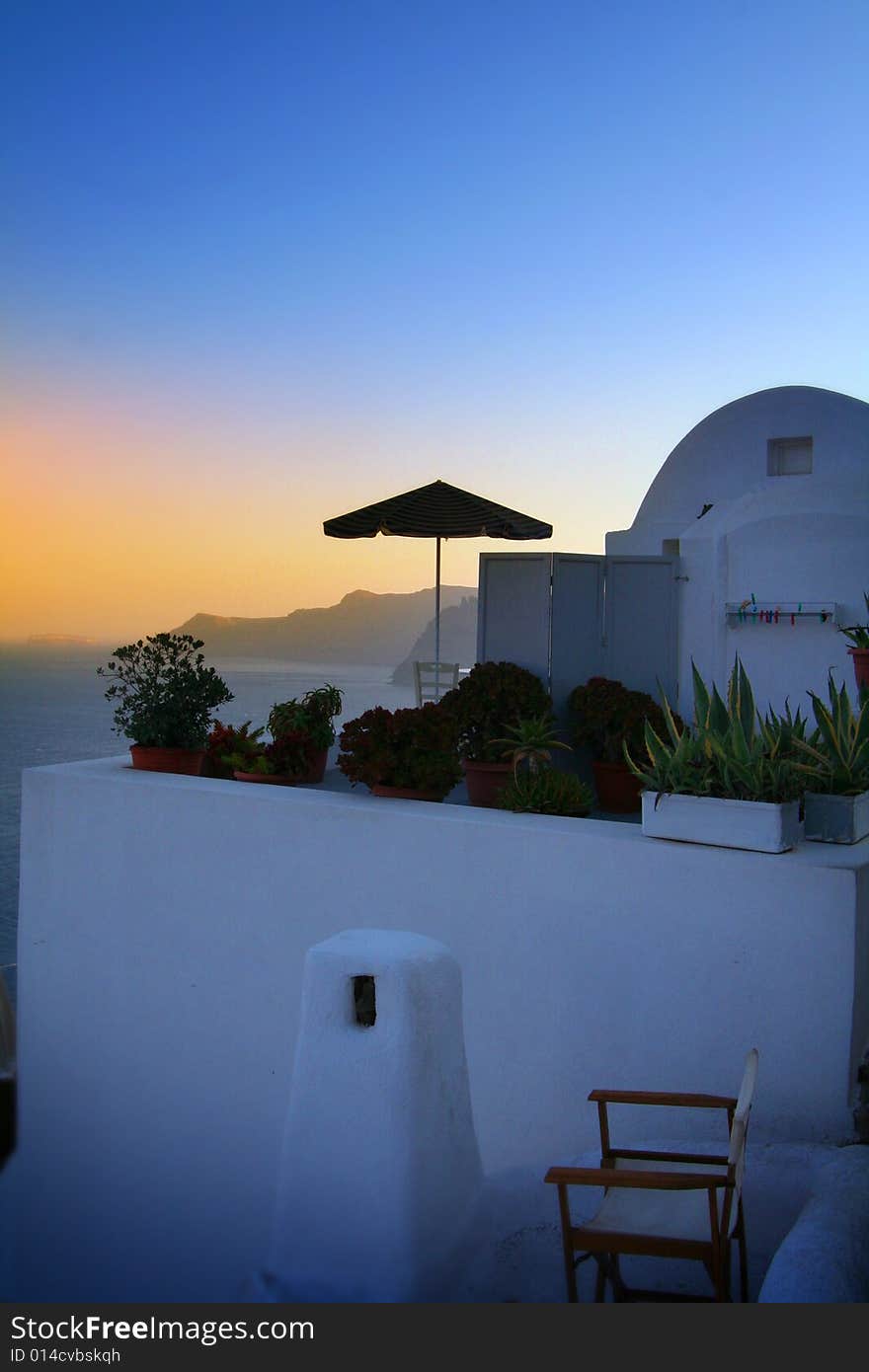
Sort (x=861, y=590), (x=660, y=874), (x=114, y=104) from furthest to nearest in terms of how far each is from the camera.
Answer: (x=114, y=104)
(x=861, y=590)
(x=660, y=874)

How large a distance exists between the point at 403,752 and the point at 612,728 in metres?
1.86

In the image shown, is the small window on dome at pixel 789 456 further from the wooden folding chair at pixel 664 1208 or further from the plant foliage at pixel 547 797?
the wooden folding chair at pixel 664 1208

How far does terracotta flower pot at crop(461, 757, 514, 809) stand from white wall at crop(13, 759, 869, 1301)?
1.32 metres

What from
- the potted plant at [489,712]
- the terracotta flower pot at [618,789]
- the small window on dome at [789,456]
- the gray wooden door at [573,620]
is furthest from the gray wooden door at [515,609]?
the small window on dome at [789,456]

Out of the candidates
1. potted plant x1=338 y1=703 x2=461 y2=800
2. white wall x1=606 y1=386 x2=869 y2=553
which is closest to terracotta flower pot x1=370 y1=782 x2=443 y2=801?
potted plant x1=338 y1=703 x2=461 y2=800

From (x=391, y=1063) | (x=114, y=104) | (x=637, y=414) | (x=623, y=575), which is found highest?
(x=114, y=104)

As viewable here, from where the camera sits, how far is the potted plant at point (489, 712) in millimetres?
6859

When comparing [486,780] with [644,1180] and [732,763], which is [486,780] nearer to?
[732,763]

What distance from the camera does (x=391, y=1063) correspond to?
136 inches

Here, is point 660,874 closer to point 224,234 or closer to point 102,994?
point 102,994

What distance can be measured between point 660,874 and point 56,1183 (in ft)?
14.5

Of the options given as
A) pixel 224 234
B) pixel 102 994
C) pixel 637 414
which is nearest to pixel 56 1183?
pixel 102 994

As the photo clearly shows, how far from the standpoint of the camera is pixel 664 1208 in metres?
3.39

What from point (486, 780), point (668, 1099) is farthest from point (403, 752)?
point (668, 1099)
